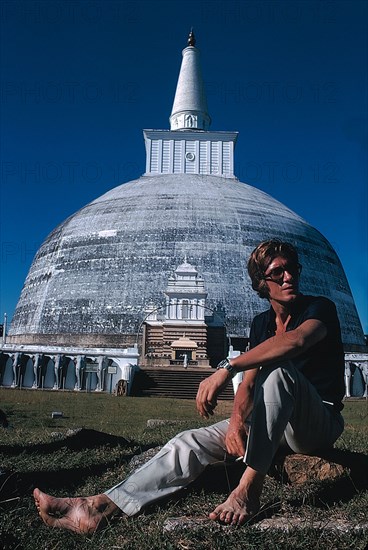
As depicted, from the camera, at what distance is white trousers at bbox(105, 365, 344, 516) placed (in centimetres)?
312

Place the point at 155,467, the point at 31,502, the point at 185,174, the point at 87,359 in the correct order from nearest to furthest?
the point at 155,467 → the point at 31,502 → the point at 87,359 → the point at 185,174

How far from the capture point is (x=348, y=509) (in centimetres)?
349

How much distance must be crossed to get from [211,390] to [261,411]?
36 cm

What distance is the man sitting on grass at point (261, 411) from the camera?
313cm

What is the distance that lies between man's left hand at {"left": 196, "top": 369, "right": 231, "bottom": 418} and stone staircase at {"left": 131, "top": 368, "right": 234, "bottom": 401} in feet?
70.5

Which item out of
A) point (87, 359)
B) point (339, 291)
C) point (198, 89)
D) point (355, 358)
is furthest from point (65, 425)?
point (198, 89)

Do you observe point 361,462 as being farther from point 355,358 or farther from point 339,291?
point 339,291

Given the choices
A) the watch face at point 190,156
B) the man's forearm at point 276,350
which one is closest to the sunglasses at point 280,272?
the man's forearm at point 276,350

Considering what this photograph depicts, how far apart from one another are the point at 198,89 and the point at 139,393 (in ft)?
86.6

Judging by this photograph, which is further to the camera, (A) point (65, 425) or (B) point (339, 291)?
(B) point (339, 291)

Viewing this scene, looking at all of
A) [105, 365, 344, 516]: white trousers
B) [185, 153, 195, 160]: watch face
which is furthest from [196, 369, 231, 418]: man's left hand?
[185, 153, 195, 160]: watch face

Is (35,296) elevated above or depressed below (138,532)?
above

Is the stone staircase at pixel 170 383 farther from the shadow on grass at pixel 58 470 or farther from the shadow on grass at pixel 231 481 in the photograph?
the shadow on grass at pixel 231 481

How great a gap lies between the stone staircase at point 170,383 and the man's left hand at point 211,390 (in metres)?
21.5
